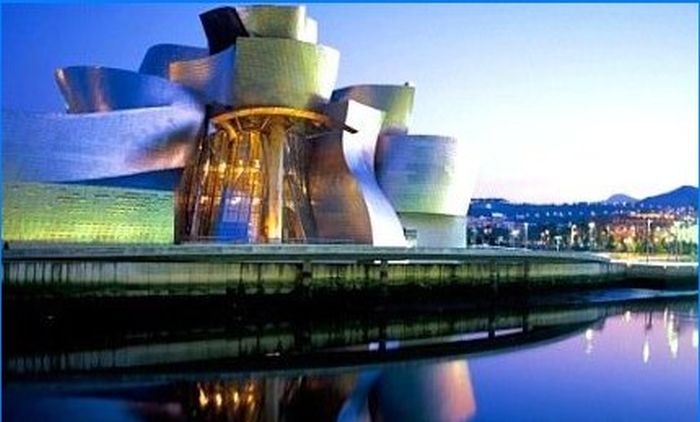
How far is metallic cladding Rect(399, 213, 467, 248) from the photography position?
1708 cm

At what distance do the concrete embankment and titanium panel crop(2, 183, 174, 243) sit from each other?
2132 millimetres

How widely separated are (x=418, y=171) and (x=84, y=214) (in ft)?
24.4

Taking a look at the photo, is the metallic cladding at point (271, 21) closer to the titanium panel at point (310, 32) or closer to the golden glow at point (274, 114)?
the titanium panel at point (310, 32)

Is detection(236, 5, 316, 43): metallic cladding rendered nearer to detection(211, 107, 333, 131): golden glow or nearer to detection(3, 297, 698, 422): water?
detection(211, 107, 333, 131): golden glow

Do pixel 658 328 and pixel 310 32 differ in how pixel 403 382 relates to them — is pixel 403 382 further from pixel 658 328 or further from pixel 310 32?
pixel 310 32

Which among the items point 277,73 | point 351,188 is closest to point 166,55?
point 277,73

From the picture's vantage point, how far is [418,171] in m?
16.6

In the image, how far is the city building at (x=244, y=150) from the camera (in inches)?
487

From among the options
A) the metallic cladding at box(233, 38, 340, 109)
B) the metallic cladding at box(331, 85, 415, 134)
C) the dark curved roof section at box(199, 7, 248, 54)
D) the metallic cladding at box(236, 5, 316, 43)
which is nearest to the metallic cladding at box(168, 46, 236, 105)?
the metallic cladding at box(233, 38, 340, 109)

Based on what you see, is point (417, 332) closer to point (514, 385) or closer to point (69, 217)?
point (514, 385)

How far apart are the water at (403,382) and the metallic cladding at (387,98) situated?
8124mm

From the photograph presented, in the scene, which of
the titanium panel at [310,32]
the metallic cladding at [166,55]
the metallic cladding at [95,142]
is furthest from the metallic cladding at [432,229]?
the metallic cladding at [166,55]

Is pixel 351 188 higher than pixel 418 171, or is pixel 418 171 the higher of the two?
pixel 418 171

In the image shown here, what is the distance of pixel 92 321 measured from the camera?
913cm
